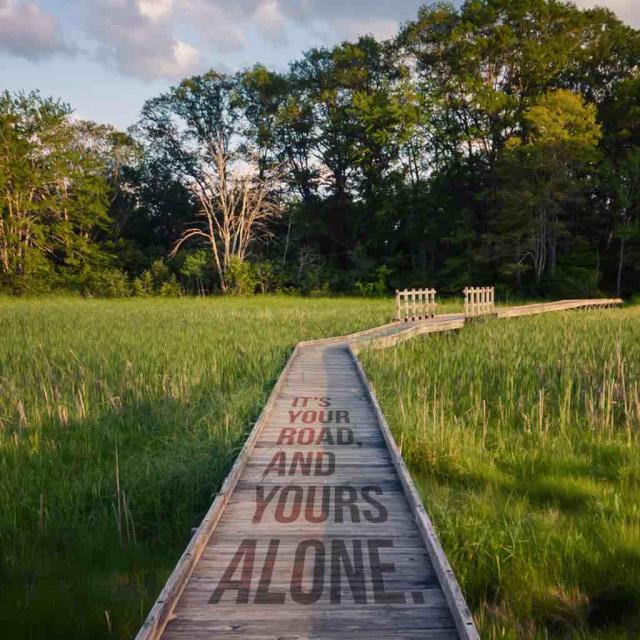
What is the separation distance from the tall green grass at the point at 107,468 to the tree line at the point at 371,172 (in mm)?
24158

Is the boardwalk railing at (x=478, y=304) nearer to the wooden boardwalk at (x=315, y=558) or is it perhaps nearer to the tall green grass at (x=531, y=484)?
the tall green grass at (x=531, y=484)

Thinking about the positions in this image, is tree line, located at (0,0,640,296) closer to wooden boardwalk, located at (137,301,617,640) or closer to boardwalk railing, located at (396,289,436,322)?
boardwalk railing, located at (396,289,436,322)

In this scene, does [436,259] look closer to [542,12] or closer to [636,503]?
[542,12]

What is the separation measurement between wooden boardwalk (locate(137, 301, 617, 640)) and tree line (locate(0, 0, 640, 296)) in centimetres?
2664

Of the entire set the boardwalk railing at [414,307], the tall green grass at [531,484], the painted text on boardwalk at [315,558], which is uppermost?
the boardwalk railing at [414,307]

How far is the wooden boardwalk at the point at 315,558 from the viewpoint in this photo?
235cm

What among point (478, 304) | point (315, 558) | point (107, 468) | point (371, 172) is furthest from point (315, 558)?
point (371, 172)

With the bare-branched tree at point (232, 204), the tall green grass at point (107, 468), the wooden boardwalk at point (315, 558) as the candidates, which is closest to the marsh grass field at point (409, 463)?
the tall green grass at point (107, 468)

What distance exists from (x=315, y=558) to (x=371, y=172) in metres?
38.2

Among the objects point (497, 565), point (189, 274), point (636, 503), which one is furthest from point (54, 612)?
point (189, 274)

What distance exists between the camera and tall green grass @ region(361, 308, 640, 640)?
3.09 meters

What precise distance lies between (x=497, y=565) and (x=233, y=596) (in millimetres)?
1617

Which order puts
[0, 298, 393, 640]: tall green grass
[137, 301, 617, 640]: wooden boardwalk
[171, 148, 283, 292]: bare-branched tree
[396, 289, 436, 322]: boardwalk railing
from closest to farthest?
1. [137, 301, 617, 640]: wooden boardwalk
2. [0, 298, 393, 640]: tall green grass
3. [396, 289, 436, 322]: boardwalk railing
4. [171, 148, 283, 292]: bare-branched tree

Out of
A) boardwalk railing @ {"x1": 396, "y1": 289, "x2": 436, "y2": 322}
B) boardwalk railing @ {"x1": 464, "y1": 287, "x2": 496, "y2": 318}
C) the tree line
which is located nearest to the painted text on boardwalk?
boardwalk railing @ {"x1": 396, "y1": 289, "x2": 436, "y2": 322}
